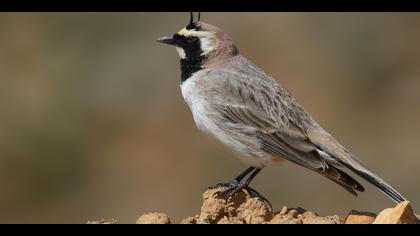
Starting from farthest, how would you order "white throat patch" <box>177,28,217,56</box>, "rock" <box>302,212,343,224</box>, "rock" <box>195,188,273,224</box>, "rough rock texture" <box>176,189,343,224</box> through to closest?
"white throat patch" <box>177,28,217,56</box>
"rock" <box>195,188,273,224</box>
"rough rock texture" <box>176,189,343,224</box>
"rock" <box>302,212,343,224</box>

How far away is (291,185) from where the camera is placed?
21.0 meters

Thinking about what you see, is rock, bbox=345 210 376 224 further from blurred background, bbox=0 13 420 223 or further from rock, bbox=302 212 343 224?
blurred background, bbox=0 13 420 223

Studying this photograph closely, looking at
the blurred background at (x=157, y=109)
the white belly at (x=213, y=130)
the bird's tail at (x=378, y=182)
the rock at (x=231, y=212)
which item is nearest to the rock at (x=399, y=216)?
the rock at (x=231, y=212)

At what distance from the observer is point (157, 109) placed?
956 inches

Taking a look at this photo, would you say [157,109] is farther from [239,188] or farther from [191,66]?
[239,188]

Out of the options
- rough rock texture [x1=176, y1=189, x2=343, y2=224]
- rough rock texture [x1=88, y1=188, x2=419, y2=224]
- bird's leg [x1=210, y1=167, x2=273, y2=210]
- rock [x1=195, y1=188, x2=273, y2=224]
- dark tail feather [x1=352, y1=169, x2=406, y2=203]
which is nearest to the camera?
rough rock texture [x1=88, y1=188, x2=419, y2=224]

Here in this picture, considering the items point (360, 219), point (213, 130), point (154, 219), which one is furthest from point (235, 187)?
point (154, 219)

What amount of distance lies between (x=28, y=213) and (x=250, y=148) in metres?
11.8

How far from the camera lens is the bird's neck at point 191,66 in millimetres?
11641

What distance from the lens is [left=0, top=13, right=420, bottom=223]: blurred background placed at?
21.6m

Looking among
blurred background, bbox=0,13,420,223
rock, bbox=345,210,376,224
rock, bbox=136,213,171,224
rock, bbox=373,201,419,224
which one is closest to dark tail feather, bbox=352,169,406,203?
rock, bbox=345,210,376,224

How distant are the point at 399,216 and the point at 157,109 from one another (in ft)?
52.3

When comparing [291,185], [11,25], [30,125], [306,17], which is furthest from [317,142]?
[11,25]

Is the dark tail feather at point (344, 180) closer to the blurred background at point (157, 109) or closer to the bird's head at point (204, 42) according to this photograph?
the bird's head at point (204, 42)
